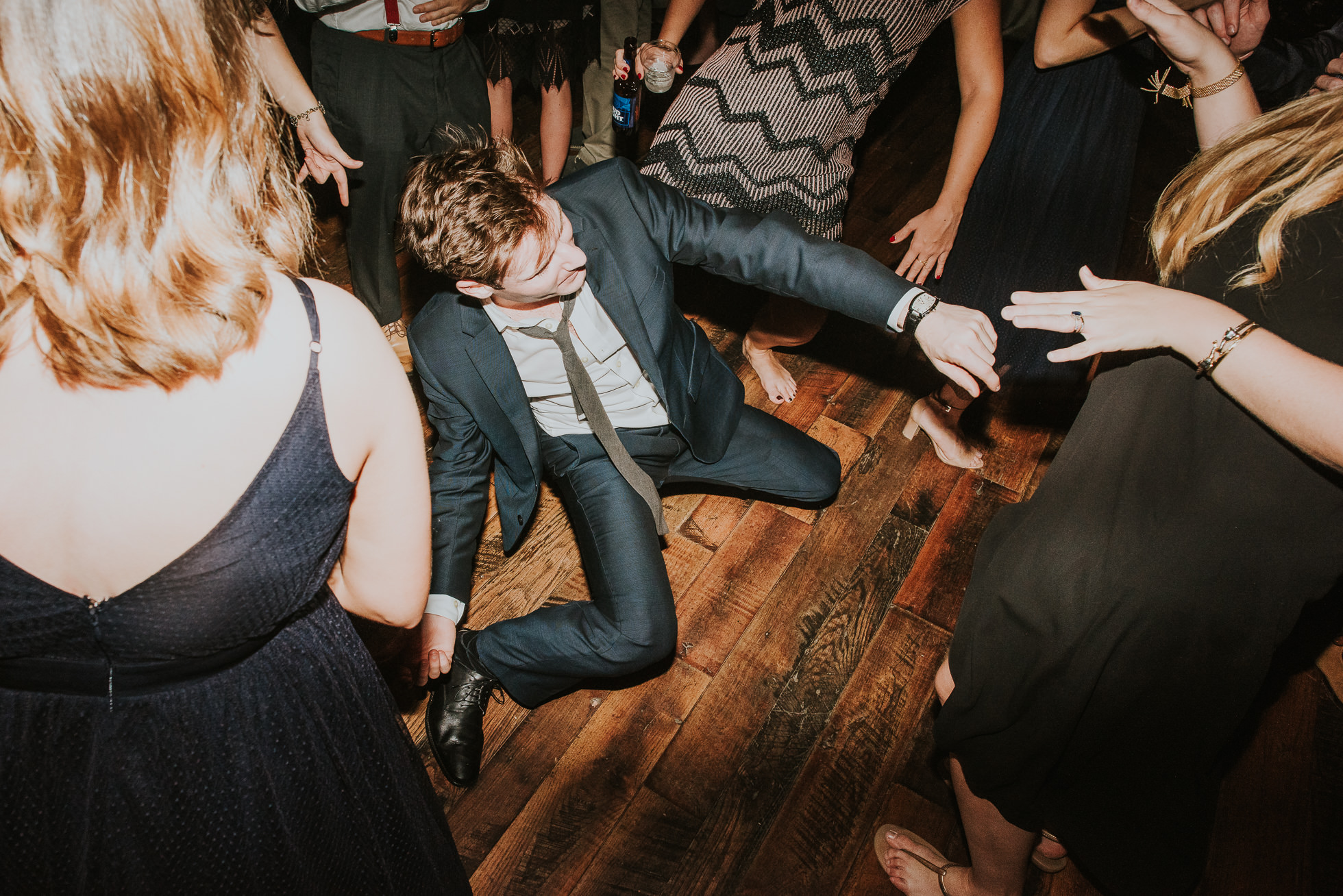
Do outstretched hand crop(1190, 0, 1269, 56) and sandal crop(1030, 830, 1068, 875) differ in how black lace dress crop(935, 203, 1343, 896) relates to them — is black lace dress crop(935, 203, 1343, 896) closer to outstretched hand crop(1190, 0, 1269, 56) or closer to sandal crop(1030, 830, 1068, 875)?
sandal crop(1030, 830, 1068, 875)

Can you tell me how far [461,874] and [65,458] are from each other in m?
0.97

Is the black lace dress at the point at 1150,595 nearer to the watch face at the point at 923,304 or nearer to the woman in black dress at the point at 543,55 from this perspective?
the watch face at the point at 923,304

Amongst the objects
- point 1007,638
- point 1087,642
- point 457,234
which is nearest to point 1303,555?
point 1087,642

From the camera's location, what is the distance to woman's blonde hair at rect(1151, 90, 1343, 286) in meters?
1.10

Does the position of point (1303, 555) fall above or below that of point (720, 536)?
above

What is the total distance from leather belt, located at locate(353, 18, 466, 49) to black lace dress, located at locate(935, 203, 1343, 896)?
2.20 meters

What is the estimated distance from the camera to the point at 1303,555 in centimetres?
112

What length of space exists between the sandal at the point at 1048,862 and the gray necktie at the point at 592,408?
1.24 metres

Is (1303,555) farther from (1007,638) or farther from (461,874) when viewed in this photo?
(461,874)

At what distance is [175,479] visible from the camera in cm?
84

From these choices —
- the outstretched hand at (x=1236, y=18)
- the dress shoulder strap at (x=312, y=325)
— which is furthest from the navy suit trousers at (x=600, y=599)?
the outstretched hand at (x=1236, y=18)

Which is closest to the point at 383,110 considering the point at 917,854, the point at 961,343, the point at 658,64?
the point at 658,64

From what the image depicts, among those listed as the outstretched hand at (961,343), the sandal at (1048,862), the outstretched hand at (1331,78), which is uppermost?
the outstretched hand at (1331,78)

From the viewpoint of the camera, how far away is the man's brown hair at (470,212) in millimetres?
1582
